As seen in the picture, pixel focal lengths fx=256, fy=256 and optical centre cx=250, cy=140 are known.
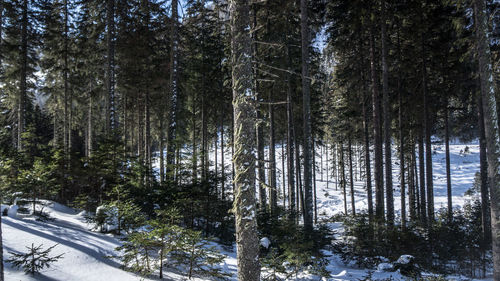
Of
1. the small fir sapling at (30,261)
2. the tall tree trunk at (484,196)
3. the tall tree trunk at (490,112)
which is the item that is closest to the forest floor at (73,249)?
the small fir sapling at (30,261)

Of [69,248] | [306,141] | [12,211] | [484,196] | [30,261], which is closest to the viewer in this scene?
[30,261]

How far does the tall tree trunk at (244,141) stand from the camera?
419 cm

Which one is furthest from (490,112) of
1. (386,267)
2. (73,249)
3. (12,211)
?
(12,211)

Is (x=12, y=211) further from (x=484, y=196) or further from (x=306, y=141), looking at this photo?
(x=484, y=196)

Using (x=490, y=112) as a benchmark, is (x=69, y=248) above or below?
below

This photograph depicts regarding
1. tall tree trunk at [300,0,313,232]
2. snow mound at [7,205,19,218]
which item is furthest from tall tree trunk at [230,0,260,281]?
snow mound at [7,205,19,218]

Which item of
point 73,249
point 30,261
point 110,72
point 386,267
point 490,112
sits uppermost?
point 110,72

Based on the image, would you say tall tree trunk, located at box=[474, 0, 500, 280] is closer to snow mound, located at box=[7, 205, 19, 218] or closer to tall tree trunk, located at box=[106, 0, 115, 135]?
snow mound, located at box=[7, 205, 19, 218]

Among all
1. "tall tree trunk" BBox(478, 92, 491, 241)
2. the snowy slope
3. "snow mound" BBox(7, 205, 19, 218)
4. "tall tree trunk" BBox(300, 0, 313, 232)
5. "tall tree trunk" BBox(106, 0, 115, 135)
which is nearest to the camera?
the snowy slope

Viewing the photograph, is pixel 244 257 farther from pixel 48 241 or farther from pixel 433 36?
pixel 433 36

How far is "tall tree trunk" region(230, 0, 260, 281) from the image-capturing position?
4188 millimetres

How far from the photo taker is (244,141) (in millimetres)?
4219

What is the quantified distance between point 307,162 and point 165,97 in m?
13.1

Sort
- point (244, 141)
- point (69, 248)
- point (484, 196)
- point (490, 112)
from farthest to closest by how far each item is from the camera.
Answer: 1. point (484, 196)
2. point (490, 112)
3. point (69, 248)
4. point (244, 141)
